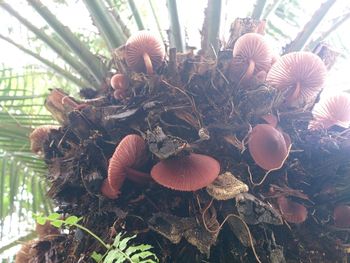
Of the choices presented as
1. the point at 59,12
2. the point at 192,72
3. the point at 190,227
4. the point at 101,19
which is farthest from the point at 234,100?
the point at 59,12

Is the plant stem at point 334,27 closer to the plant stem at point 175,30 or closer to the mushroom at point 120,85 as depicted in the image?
the plant stem at point 175,30

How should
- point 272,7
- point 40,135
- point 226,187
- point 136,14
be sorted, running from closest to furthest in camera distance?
point 226,187
point 40,135
point 136,14
point 272,7

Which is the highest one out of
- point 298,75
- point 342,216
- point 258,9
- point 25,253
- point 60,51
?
point 60,51

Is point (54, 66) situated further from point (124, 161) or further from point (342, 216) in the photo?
point (342, 216)

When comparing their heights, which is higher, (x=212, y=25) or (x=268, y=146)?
(x=212, y=25)

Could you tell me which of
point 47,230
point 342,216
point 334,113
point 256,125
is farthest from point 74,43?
point 342,216

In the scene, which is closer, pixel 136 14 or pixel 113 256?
pixel 113 256
